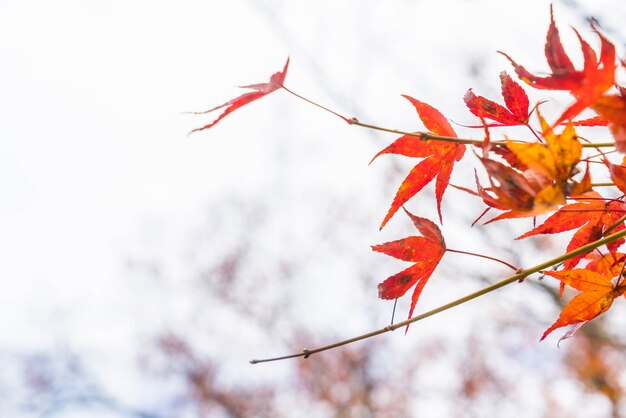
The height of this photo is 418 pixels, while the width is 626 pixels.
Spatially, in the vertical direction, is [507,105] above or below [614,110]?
above

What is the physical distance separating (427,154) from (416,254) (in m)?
0.11

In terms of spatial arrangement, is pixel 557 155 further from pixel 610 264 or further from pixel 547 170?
pixel 610 264

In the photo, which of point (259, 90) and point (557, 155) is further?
point (259, 90)

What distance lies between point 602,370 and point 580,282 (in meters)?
9.11

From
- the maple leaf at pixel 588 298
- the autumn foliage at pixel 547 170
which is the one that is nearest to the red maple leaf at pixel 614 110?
the autumn foliage at pixel 547 170

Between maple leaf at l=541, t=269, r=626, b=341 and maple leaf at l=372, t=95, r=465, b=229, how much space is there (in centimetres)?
16

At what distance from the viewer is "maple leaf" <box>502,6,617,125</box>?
33cm

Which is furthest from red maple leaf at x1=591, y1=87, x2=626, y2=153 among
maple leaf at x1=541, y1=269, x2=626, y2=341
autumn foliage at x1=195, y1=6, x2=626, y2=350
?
maple leaf at x1=541, y1=269, x2=626, y2=341

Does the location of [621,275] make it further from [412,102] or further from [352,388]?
[352,388]

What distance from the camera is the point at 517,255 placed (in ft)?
11.3

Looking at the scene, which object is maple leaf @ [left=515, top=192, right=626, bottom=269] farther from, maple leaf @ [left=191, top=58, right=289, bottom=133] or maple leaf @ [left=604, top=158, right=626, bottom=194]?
maple leaf @ [left=191, top=58, right=289, bottom=133]

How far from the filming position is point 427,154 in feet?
1.76

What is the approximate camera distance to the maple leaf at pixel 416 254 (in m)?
0.52

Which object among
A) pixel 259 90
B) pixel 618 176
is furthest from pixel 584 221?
pixel 259 90
